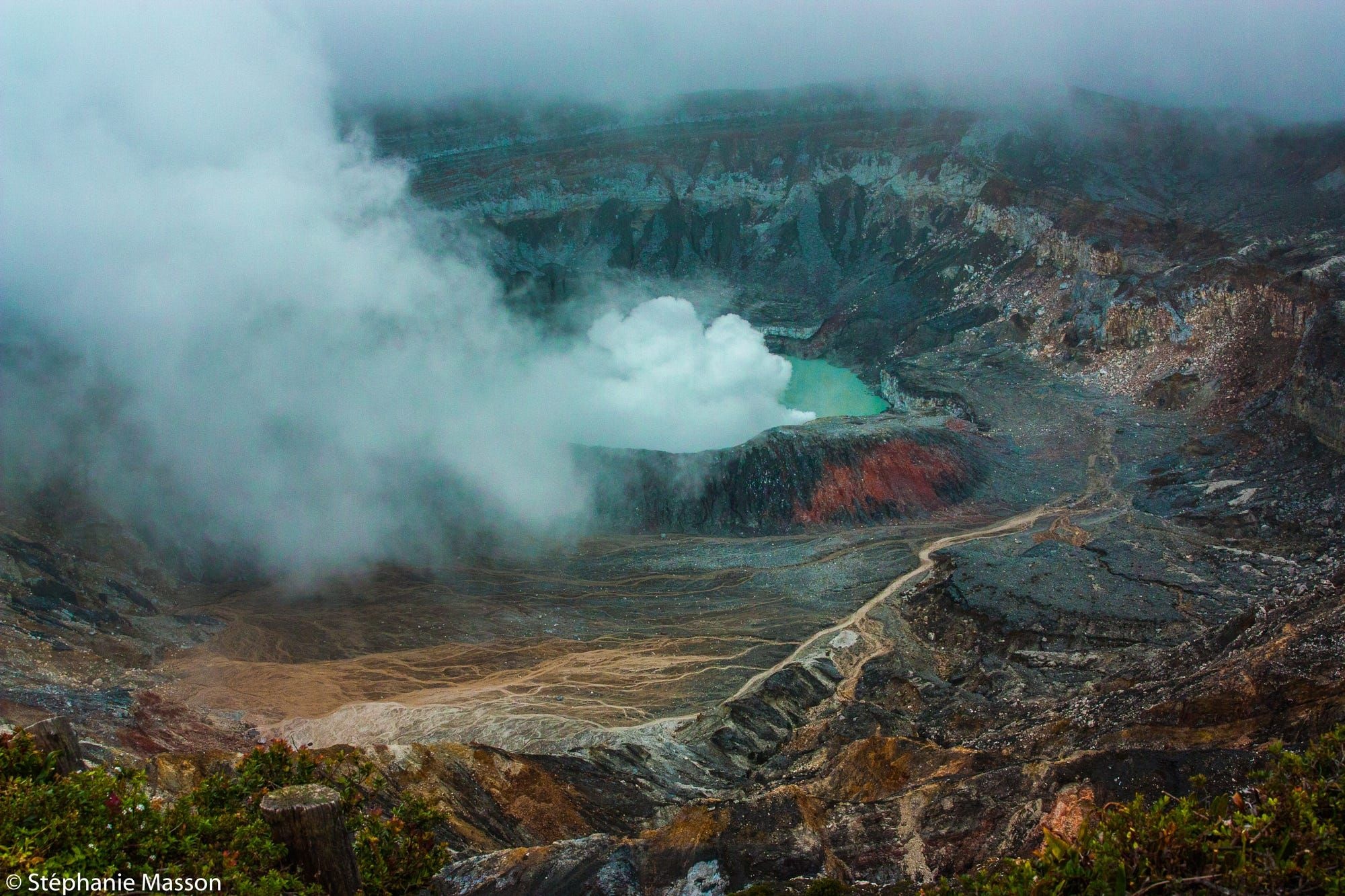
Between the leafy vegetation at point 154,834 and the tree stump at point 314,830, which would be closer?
the leafy vegetation at point 154,834

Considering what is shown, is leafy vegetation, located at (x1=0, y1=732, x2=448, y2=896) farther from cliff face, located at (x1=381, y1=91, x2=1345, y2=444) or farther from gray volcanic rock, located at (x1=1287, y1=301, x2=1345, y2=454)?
cliff face, located at (x1=381, y1=91, x2=1345, y2=444)

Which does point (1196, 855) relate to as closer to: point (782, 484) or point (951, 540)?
point (951, 540)

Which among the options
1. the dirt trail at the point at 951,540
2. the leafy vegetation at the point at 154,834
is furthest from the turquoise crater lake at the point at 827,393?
the leafy vegetation at the point at 154,834

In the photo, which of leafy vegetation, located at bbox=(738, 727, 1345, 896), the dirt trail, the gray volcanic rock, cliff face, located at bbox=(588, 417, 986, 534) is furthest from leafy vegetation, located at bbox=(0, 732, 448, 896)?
the gray volcanic rock

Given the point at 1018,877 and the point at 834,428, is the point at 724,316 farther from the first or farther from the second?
the point at 1018,877

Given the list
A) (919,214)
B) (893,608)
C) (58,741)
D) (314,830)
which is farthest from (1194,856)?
(919,214)

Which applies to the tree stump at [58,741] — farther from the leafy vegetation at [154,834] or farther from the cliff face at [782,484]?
the cliff face at [782,484]

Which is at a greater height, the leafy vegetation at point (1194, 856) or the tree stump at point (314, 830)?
the tree stump at point (314, 830)

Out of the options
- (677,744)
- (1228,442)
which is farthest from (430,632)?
(1228,442)
